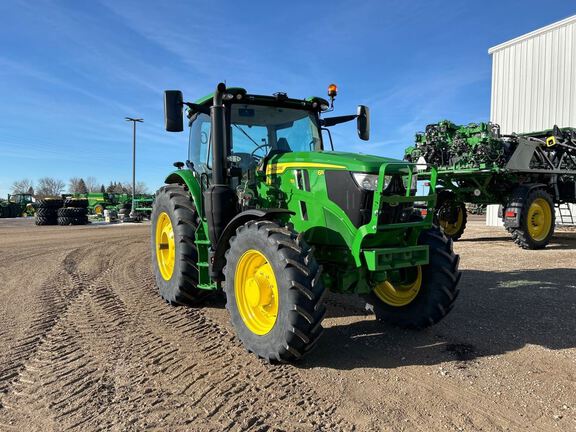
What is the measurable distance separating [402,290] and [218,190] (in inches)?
85.5

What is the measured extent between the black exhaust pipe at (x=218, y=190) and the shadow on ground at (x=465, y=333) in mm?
1551

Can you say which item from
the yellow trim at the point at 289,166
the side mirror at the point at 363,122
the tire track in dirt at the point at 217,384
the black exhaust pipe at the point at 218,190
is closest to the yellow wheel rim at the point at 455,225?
the side mirror at the point at 363,122

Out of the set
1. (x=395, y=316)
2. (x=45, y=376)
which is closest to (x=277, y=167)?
(x=395, y=316)

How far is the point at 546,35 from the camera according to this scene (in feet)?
57.1

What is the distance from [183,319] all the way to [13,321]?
5.78 feet

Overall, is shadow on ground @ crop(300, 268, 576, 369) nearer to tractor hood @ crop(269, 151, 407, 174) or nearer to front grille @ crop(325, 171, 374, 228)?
front grille @ crop(325, 171, 374, 228)

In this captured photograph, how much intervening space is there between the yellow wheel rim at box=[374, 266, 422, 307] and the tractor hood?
3.88ft

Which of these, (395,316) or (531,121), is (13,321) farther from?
(531,121)

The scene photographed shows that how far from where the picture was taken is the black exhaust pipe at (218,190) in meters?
4.39

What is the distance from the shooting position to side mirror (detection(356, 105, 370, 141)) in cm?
520

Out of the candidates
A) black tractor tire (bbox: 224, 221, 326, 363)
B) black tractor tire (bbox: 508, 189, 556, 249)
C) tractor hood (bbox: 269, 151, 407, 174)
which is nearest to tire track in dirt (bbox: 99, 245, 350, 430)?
black tractor tire (bbox: 224, 221, 326, 363)

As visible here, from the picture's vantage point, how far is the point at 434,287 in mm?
4102

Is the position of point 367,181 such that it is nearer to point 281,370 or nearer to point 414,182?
point 414,182

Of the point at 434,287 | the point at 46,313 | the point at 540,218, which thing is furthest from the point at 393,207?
the point at 540,218
